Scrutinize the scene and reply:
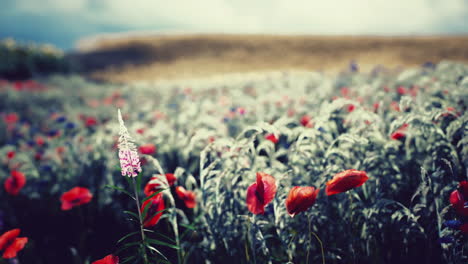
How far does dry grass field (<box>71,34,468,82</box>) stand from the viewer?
457 inches

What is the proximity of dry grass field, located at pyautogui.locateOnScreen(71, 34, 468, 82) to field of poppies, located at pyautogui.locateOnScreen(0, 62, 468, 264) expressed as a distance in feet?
28.9

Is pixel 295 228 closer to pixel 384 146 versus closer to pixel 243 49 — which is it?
pixel 384 146

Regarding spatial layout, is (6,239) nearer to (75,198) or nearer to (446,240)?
(75,198)

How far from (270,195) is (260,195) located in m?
0.03

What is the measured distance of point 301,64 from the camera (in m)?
13.2

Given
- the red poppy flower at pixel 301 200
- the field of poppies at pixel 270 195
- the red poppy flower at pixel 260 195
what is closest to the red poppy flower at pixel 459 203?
the field of poppies at pixel 270 195

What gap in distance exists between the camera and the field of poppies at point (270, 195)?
116cm

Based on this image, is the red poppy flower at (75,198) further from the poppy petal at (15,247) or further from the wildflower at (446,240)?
the wildflower at (446,240)

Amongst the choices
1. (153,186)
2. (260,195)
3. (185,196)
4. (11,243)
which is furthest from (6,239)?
(260,195)

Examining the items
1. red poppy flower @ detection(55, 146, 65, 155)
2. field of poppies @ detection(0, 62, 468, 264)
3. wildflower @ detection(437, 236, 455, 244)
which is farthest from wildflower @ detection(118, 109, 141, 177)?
red poppy flower @ detection(55, 146, 65, 155)

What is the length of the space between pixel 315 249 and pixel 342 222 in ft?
0.60

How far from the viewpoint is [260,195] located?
103 cm

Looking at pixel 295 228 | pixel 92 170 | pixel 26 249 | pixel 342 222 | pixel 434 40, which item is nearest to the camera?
pixel 342 222

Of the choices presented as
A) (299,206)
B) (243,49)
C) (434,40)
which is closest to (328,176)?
(299,206)
